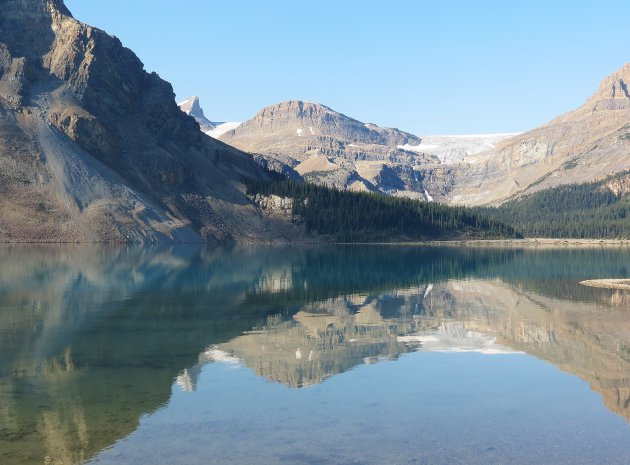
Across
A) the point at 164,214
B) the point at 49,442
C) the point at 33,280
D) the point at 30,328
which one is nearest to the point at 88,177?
the point at 164,214

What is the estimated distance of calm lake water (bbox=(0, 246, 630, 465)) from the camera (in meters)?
25.3

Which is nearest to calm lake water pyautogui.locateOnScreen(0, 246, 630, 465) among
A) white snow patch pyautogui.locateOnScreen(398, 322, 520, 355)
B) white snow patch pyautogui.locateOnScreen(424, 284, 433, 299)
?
white snow patch pyautogui.locateOnScreen(398, 322, 520, 355)

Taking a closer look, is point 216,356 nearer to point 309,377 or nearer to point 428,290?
point 309,377

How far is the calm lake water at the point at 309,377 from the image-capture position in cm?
2533

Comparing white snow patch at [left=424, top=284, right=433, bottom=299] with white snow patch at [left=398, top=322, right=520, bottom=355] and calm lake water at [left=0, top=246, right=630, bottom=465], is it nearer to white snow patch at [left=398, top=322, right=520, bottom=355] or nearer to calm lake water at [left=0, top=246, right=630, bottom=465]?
calm lake water at [left=0, top=246, right=630, bottom=465]

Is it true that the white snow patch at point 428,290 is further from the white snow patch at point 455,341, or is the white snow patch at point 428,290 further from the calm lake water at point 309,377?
the white snow patch at point 455,341

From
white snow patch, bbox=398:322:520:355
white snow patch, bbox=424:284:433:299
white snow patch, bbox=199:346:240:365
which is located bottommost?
→ white snow patch, bbox=398:322:520:355

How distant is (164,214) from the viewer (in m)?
195

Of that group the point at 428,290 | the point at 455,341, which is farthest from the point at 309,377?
the point at 428,290

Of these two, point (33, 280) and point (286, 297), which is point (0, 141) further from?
point (286, 297)

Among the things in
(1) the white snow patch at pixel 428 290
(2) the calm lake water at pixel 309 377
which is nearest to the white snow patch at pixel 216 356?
(2) the calm lake water at pixel 309 377

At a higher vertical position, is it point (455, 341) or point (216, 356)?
point (216, 356)

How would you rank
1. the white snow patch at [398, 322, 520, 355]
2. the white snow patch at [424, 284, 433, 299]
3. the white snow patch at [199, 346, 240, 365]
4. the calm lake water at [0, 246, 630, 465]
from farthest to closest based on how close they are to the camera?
the white snow patch at [424, 284, 433, 299], the white snow patch at [398, 322, 520, 355], the white snow patch at [199, 346, 240, 365], the calm lake water at [0, 246, 630, 465]

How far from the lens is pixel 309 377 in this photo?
3634cm
